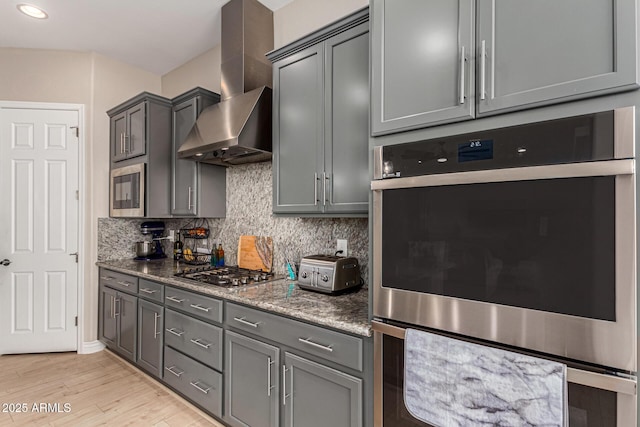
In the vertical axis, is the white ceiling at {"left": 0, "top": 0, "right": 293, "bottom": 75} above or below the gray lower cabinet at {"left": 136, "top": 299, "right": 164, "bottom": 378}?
above

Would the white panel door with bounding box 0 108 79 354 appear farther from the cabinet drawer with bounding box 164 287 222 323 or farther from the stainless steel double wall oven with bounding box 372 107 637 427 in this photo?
the stainless steel double wall oven with bounding box 372 107 637 427

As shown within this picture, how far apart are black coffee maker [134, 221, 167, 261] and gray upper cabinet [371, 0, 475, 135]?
3.03 meters

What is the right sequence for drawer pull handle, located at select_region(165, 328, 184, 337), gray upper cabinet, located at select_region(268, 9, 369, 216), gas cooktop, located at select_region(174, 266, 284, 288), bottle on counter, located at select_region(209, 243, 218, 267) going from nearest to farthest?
gray upper cabinet, located at select_region(268, 9, 369, 216) < gas cooktop, located at select_region(174, 266, 284, 288) < drawer pull handle, located at select_region(165, 328, 184, 337) < bottle on counter, located at select_region(209, 243, 218, 267)

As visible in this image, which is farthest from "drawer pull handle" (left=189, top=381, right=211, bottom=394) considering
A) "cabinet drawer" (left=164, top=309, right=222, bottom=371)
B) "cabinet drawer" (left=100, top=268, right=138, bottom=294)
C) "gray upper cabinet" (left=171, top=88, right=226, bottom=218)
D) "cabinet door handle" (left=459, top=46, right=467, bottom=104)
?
"cabinet door handle" (left=459, top=46, right=467, bottom=104)

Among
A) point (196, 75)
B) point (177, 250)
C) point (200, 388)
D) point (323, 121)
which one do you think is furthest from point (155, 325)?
point (196, 75)

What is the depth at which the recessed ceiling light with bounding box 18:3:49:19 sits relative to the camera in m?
2.65

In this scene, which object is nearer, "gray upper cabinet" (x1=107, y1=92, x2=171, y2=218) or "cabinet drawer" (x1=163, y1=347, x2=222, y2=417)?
"cabinet drawer" (x1=163, y1=347, x2=222, y2=417)

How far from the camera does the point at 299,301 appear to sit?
1837 millimetres

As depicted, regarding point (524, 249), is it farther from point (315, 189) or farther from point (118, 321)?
point (118, 321)

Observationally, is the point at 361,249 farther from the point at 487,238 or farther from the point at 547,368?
the point at 547,368

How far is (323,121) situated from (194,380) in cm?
189

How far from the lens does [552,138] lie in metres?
1.00

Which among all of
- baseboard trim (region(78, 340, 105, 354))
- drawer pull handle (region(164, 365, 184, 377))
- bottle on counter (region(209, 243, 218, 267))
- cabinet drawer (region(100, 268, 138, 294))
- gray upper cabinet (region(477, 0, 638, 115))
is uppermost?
gray upper cabinet (region(477, 0, 638, 115))

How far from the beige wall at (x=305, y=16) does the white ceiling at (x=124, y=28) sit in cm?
9
